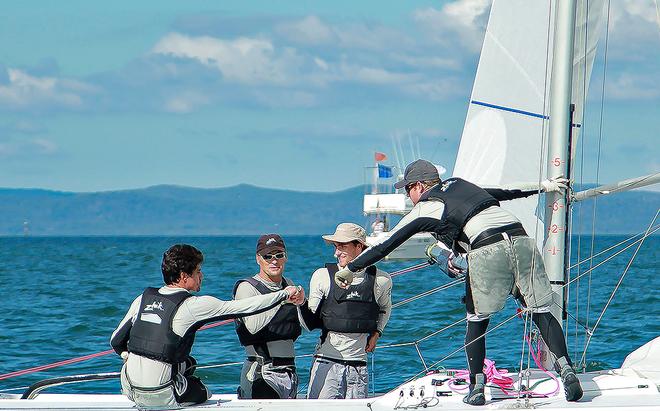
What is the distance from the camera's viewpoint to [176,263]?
6.02m

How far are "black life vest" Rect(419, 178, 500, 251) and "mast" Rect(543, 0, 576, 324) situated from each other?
2.80 ft

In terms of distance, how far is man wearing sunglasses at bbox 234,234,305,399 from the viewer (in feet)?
21.5

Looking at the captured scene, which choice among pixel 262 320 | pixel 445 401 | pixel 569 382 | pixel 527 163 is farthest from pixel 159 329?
pixel 527 163

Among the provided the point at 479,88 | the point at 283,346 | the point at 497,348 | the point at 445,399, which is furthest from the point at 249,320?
the point at 497,348

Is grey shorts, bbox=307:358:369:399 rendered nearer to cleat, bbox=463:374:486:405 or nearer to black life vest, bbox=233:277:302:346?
black life vest, bbox=233:277:302:346

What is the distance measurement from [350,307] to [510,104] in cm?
272

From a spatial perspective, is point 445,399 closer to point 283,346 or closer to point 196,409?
point 283,346

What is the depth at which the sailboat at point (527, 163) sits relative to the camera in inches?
249

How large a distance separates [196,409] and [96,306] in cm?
1651

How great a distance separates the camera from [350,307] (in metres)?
6.58

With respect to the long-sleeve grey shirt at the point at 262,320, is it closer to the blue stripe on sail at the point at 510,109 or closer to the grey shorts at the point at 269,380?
the grey shorts at the point at 269,380

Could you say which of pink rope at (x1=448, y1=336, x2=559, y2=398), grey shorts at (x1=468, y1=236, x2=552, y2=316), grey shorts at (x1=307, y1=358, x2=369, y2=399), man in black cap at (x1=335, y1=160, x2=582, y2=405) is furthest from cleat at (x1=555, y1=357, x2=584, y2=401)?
grey shorts at (x1=307, y1=358, x2=369, y2=399)

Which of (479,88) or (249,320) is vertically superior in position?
(479,88)

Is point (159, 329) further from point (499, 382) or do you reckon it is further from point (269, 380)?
point (499, 382)
